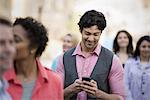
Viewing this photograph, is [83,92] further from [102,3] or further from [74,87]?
[102,3]

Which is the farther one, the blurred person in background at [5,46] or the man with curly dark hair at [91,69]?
the man with curly dark hair at [91,69]

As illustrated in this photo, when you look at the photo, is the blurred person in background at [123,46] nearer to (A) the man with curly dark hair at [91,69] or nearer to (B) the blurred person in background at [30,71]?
(A) the man with curly dark hair at [91,69]

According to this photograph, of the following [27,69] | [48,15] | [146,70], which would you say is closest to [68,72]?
[27,69]

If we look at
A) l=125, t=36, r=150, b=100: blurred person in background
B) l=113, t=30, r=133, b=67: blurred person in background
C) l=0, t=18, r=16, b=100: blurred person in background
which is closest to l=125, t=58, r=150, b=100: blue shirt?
l=125, t=36, r=150, b=100: blurred person in background

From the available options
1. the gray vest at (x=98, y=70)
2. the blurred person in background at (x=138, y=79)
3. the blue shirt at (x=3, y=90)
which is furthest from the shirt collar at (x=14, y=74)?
the blurred person in background at (x=138, y=79)

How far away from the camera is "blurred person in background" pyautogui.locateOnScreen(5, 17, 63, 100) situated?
12.1ft

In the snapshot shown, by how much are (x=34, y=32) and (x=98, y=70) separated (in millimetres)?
976

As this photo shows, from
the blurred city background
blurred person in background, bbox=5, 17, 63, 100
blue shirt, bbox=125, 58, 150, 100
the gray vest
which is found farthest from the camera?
the blurred city background

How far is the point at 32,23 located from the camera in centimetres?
379

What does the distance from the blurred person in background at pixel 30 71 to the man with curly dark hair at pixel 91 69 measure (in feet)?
2.11

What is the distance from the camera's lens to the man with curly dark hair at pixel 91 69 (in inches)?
175

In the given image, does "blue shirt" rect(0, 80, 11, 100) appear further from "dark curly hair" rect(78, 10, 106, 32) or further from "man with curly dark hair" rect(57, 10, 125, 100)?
"dark curly hair" rect(78, 10, 106, 32)

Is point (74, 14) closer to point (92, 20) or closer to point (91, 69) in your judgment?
point (92, 20)

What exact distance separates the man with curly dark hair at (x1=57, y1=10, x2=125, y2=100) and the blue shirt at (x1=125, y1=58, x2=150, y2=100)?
235 cm
